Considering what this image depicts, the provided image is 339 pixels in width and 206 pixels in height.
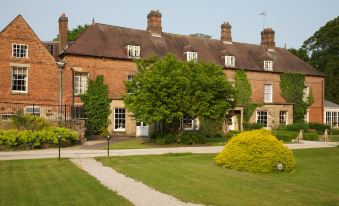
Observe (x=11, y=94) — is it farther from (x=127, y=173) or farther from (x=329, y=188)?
(x=329, y=188)

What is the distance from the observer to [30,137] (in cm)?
2070

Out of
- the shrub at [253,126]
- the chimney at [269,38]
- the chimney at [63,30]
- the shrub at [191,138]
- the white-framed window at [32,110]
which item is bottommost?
the shrub at [191,138]

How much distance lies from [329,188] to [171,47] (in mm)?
27640

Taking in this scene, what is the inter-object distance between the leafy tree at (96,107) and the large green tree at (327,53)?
38.9m

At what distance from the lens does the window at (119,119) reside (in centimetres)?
3219


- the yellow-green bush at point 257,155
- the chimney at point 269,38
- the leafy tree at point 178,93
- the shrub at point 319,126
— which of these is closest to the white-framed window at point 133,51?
the leafy tree at point 178,93

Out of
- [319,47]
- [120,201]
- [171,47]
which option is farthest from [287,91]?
[120,201]

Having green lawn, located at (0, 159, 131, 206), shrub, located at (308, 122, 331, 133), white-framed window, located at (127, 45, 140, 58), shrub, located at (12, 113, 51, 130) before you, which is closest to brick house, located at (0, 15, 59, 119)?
white-framed window, located at (127, 45, 140, 58)

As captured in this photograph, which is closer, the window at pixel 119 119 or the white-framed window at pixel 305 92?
the window at pixel 119 119

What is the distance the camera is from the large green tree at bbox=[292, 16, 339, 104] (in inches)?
2306

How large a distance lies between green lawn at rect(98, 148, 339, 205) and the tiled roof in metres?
17.0

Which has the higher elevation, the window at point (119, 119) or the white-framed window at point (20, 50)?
the white-framed window at point (20, 50)

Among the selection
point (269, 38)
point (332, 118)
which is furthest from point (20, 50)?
point (332, 118)

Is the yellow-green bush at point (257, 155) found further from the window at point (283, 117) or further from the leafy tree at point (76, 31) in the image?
the leafy tree at point (76, 31)
